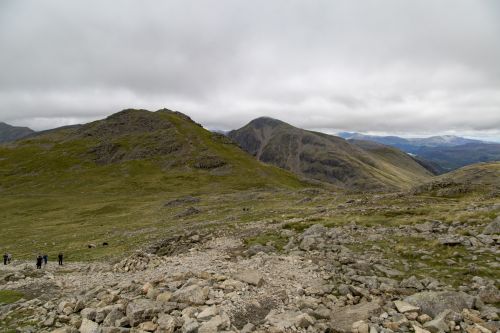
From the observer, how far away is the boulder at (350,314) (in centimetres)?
1538

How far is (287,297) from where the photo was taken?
18844 millimetres

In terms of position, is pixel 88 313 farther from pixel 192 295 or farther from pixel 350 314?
pixel 350 314

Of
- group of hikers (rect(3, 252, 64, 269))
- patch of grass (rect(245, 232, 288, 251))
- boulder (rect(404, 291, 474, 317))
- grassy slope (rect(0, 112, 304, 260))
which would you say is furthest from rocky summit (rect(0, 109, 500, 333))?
grassy slope (rect(0, 112, 304, 260))

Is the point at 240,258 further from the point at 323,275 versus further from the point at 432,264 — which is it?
→ the point at 432,264

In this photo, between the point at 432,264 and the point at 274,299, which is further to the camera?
the point at 432,264

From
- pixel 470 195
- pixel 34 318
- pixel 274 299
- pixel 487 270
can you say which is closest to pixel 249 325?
pixel 274 299

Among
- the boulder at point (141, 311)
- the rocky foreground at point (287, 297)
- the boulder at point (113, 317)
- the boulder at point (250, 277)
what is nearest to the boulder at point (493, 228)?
the rocky foreground at point (287, 297)

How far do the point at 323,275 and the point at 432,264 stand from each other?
7.26m

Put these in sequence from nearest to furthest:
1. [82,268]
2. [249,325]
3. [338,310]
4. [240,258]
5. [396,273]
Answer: [249,325] < [338,310] < [396,273] < [240,258] < [82,268]

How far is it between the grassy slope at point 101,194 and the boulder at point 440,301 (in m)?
40.2

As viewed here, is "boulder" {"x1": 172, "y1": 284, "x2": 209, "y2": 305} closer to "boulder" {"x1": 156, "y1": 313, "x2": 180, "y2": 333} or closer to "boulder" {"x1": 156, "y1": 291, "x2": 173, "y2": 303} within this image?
"boulder" {"x1": 156, "y1": 291, "x2": 173, "y2": 303}

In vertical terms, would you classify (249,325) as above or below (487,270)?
below

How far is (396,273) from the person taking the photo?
68.6 ft

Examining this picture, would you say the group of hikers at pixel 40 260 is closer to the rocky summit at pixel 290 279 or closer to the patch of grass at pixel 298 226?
the rocky summit at pixel 290 279
